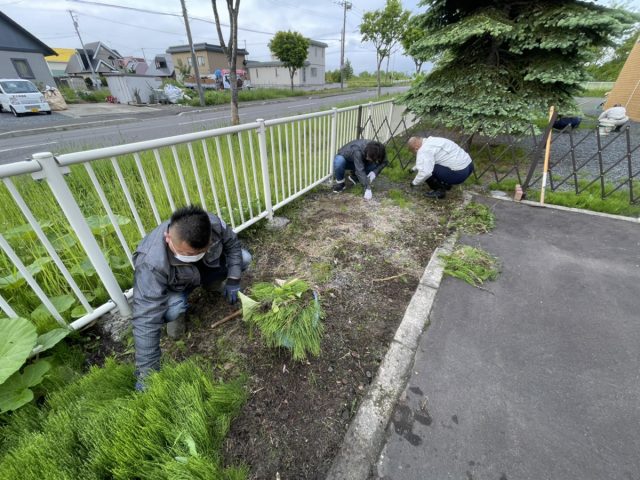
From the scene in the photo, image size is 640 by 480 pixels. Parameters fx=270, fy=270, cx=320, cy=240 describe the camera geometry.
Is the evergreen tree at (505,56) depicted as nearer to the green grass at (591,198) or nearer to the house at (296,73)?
the green grass at (591,198)

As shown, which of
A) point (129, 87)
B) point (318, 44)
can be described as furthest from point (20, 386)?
point (318, 44)

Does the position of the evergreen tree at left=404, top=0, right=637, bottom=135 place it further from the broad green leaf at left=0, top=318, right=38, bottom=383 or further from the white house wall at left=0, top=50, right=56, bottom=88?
the white house wall at left=0, top=50, right=56, bottom=88

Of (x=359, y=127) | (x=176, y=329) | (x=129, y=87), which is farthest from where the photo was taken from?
(x=129, y=87)

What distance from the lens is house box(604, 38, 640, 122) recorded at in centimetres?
950

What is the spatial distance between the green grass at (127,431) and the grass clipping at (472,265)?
2283mm

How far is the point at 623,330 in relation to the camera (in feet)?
7.06

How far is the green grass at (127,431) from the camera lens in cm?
108

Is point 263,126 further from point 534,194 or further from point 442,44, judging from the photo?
point 442,44

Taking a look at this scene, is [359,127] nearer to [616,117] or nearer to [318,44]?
[616,117]

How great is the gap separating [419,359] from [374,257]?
127 centimetres

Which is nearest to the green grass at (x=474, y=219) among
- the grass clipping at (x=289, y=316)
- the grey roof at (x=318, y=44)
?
the grass clipping at (x=289, y=316)

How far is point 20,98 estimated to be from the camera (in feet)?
48.9

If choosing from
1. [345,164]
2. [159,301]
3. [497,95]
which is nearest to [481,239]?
[345,164]

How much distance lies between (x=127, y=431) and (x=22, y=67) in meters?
32.2
